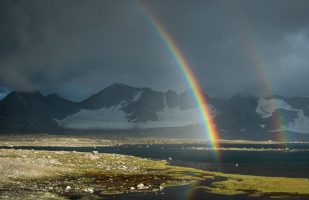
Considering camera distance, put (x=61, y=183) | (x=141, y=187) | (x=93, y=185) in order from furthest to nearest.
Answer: (x=61, y=183) < (x=93, y=185) < (x=141, y=187)

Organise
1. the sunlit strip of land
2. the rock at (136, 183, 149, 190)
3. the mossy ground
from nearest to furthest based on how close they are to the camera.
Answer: the mossy ground → the sunlit strip of land → the rock at (136, 183, 149, 190)

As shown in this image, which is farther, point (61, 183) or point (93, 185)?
point (61, 183)

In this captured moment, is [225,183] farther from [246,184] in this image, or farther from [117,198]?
[117,198]

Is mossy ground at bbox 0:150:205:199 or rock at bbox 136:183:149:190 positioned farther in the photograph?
rock at bbox 136:183:149:190

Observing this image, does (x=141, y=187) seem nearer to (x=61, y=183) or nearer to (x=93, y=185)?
(x=93, y=185)

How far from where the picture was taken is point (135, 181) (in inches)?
3930

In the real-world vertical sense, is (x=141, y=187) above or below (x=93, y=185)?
above

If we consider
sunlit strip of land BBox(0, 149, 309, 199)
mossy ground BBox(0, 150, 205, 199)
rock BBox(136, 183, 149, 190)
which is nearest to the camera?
mossy ground BBox(0, 150, 205, 199)

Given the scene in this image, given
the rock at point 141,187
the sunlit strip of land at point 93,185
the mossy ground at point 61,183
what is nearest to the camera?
the mossy ground at point 61,183

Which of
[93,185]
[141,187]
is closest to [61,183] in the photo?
[93,185]

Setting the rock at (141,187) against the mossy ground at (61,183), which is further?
the rock at (141,187)

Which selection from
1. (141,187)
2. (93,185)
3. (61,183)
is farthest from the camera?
(61,183)

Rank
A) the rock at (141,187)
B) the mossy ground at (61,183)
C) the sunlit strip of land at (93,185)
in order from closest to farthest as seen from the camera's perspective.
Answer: the mossy ground at (61,183)
the sunlit strip of land at (93,185)
the rock at (141,187)

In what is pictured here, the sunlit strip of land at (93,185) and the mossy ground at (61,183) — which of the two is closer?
the mossy ground at (61,183)
